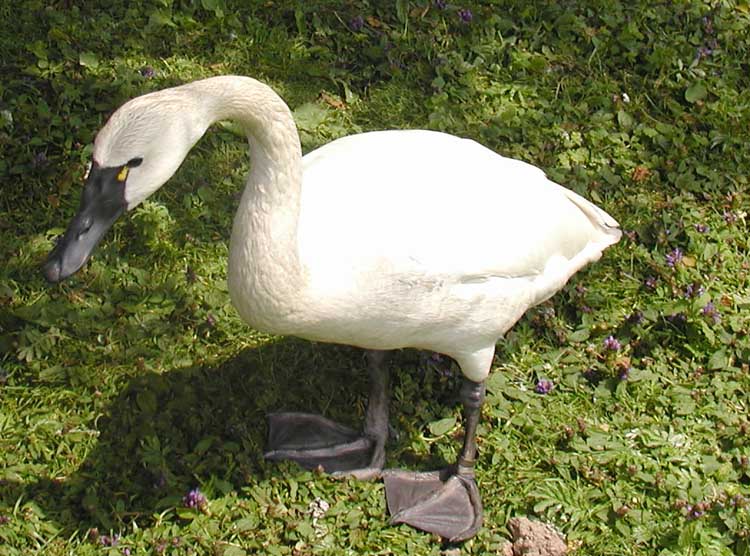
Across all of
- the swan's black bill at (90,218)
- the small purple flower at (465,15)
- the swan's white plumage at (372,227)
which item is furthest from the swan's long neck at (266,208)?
the small purple flower at (465,15)

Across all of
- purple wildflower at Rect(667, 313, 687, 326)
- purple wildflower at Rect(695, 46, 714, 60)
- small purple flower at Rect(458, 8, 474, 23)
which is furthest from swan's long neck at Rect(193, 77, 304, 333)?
purple wildflower at Rect(695, 46, 714, 60)

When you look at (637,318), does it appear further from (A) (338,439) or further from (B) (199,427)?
(B) (199,427)

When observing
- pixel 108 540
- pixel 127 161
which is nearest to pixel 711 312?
pixel 108 540

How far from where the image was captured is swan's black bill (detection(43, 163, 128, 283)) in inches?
115

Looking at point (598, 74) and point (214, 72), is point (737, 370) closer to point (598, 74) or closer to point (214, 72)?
point (598, 74)

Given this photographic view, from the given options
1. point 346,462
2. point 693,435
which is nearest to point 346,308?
point 346,462

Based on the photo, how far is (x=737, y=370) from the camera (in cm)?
452

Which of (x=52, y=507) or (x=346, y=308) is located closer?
(x=346, y=308)

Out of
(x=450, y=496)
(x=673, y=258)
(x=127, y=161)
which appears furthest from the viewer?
(x=673, y=258)

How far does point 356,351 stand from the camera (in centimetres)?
455

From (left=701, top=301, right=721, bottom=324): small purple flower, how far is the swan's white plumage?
894 millimetres

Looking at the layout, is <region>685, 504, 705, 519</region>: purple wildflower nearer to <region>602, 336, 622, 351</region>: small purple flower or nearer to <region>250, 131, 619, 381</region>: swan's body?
<region>602, 336, 622, 351</region>: small purple flower

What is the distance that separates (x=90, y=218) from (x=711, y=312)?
2.80 metres

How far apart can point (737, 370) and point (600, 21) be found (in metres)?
2.33
